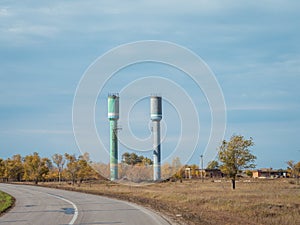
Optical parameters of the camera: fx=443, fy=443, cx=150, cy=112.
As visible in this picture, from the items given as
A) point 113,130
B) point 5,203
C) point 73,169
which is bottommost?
point 5,203

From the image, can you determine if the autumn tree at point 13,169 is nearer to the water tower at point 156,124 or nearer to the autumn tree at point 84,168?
the autumn tree at point 84,168

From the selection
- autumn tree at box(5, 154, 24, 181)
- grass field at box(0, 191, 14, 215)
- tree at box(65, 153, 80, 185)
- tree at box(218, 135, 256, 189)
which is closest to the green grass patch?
grass field at box(0, 191, 14, 215)

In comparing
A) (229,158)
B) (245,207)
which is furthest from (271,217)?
(229,158)

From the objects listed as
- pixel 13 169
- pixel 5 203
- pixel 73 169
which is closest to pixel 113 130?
pixel 73 169

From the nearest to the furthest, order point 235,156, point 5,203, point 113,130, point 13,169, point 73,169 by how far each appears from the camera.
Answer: point 5,203
point 235,156
point 73,169
point 113,130
point 13,169

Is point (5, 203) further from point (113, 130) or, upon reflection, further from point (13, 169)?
point (13, 169)

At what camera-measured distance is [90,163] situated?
85.2m

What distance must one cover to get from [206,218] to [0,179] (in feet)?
337

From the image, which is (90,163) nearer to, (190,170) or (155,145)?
(155,145)

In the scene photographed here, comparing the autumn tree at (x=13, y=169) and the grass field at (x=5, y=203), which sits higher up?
the autumn tree at (x=13, y=169)

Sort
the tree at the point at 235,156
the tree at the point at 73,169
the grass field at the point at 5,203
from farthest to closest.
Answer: the tree at the point at 73,169, the tree at the point at 235,156, the grass field at the point at 5,203

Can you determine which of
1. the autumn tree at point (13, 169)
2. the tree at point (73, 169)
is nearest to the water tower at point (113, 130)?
the tree at point (73, 169)

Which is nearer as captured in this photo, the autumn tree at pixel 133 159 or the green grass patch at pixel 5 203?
the green grass patch at pixel 5 203

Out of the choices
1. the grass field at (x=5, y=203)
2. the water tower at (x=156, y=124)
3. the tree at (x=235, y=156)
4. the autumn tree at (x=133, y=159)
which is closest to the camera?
the grass field at (x=5, y=203)
